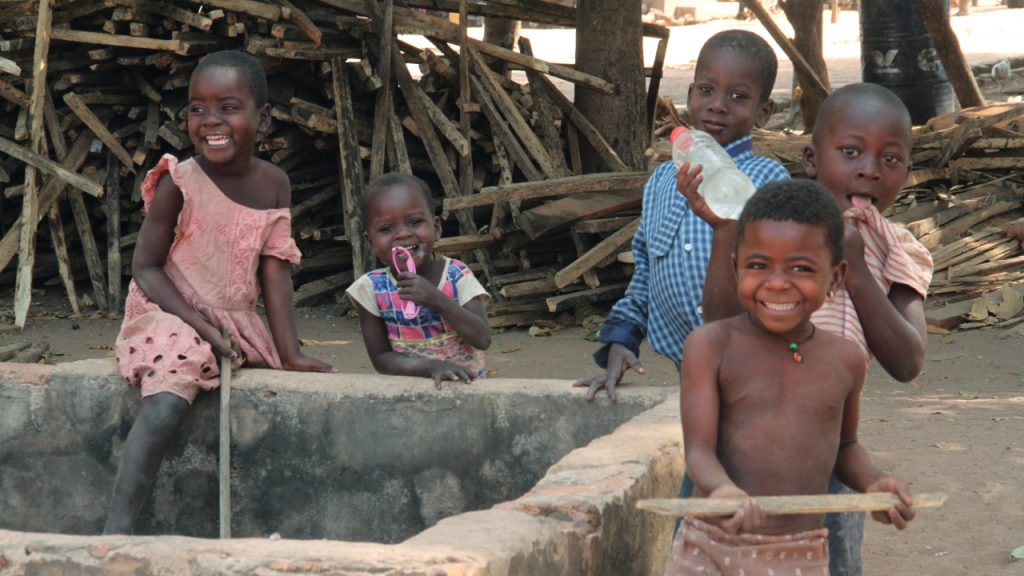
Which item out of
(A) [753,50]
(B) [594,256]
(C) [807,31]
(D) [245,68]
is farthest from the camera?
(C) [807,31]

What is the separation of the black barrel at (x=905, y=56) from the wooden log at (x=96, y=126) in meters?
5.95

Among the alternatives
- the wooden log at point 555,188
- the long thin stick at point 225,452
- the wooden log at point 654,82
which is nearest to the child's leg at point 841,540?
the long thin stick at point 225,452

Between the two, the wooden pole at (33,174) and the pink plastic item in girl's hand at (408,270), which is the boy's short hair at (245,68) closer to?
the pink plastic item in girl's hand at (408,270)

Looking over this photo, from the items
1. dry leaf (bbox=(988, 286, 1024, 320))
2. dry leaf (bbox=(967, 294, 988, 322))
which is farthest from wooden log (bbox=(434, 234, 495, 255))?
dry leaf (bbox=(988, 286, 1024, 320))

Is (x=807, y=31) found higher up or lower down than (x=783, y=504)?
higher up

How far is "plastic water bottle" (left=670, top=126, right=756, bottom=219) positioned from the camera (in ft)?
9.09

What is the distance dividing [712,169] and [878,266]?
0.42 metres

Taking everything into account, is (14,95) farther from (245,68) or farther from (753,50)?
(753,50)

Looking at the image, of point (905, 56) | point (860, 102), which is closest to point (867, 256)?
point (860, 102)

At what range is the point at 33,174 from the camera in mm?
8094

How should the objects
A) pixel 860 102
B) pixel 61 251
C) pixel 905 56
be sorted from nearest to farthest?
pixel 860 102
pixel 61 251
pixel 905 56

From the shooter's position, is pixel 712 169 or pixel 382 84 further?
pixel 382 84

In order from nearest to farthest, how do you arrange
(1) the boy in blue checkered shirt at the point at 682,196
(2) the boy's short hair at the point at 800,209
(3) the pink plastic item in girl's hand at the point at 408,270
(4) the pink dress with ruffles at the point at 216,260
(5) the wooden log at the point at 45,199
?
(2) the boy's short hair at the point at 800,209 → (1) the boy in blue checkered shirt at the point at 682,196 → (3) the pink plastic item in girl's hand at the point at 408,270 → (4) the pink dress with ruffles at the point at 216,260 → (5) the wooden log at the point at 45,199

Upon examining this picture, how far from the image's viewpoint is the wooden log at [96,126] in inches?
324
